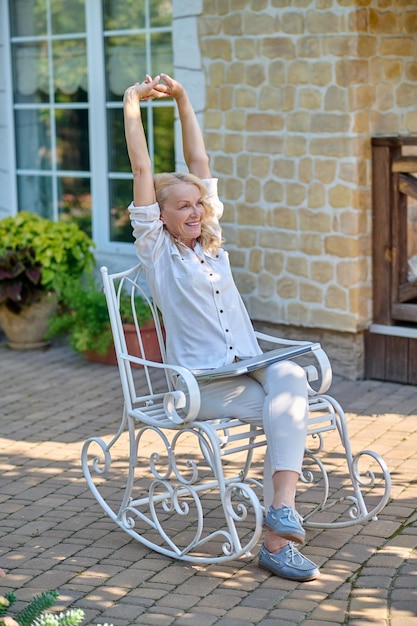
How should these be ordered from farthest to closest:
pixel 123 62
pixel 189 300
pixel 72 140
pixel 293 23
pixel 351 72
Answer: pixel 72 140 < pixel 123 62 < pixel 293 23 < pixel 351 72 < pixel 189 300

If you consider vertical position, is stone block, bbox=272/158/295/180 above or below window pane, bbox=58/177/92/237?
above

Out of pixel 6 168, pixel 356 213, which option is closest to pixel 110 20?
pixel 6 168

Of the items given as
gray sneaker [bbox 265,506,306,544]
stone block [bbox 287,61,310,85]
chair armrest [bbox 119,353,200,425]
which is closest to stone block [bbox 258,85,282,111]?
stone block [bbox 287,61,310,85]

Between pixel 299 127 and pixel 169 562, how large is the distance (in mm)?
3367

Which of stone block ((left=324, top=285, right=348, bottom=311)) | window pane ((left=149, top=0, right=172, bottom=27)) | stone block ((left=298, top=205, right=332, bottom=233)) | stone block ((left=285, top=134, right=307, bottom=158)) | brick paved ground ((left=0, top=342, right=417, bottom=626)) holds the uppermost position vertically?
window pane ((left=149, top=0, right=172, bottom=27))

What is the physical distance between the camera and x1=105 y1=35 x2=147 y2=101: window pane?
775 centimetres

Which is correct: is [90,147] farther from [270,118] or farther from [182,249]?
[182,249]

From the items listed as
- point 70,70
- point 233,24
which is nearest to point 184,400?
point 233,24

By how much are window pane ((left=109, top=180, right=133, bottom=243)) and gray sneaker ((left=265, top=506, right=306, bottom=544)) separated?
14.5 feet

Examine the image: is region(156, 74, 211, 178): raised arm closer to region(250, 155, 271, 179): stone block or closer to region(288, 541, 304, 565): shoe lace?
region(288, 541, 304, 565): shoe lace

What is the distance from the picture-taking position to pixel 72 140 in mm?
8273

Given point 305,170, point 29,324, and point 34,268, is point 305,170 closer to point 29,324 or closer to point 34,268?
point 34,268

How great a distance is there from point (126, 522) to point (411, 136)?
3.08m

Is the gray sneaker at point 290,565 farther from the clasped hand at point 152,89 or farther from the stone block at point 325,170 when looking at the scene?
the stone block at point 325,170
